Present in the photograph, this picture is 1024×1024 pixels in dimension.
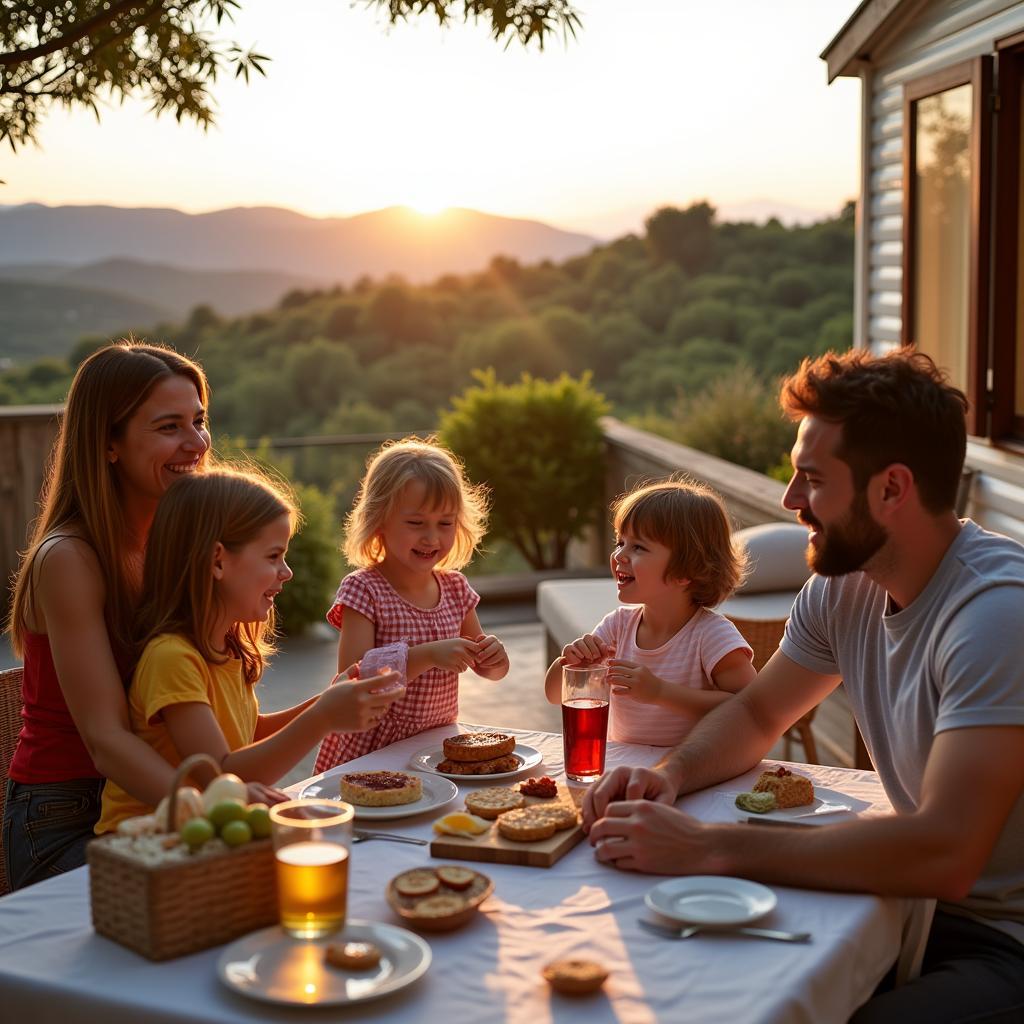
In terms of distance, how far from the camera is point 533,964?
1.53m

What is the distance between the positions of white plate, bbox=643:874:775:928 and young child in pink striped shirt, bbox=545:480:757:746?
88cm

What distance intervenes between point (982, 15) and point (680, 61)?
2087 cm

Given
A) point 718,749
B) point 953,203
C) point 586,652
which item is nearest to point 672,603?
point 586,652

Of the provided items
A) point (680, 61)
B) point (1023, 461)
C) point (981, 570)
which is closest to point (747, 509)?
point (1023, 461)

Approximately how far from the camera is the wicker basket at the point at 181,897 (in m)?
1.50

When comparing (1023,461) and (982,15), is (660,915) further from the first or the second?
(982,15)

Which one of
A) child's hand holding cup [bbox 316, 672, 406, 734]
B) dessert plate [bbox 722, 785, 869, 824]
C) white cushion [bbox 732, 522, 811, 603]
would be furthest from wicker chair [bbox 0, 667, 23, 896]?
white cushion [bbox 732, 522, 811, 603]

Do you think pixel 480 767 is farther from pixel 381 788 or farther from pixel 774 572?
pixel 774 572

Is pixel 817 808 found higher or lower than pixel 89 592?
lower

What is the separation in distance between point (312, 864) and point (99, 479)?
126 centimetres

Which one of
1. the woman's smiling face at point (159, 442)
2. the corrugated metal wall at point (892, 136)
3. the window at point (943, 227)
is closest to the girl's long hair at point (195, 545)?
the woman's smiling face at point (159, 442)

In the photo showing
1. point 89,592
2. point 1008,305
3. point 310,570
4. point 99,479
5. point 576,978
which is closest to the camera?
point 576,978

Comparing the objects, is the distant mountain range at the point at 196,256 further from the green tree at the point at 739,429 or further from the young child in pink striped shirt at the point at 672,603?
the young child in pink striped shirt at the point at 672,603

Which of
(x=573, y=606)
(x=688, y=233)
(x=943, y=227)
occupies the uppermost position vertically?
(x=688, y=233)
